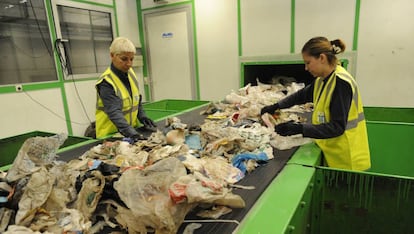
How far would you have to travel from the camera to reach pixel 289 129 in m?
1.44

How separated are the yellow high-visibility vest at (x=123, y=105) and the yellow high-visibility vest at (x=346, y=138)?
1369 millimetres

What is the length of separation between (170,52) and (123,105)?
104 inches

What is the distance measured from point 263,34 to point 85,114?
2.92 metres

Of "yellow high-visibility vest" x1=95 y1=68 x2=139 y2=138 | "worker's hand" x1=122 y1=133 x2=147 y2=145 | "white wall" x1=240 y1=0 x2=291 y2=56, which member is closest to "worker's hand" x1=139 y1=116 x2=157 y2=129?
"yellow high-visibility vest" x1=95 y1=68 x2=139 y2=138

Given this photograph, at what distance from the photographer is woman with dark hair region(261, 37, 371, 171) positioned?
4.26 feet

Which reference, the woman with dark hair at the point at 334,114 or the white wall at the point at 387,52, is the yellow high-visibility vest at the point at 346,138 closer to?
the woman with dark hair at the point at 334,114

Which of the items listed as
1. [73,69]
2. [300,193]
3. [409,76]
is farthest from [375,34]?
[73,69]

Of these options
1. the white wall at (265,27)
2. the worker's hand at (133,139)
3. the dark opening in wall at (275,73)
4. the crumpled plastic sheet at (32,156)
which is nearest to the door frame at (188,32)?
the white wall at (265,27)

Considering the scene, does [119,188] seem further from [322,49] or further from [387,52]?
Result: [387,52]

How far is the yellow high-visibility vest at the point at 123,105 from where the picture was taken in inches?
74.8

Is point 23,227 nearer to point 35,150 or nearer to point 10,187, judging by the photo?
point 10,187

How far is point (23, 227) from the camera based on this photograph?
29.4 inches

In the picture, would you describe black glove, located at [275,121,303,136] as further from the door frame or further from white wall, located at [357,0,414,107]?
the door frame

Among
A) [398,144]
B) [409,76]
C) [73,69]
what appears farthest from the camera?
[73,69]
